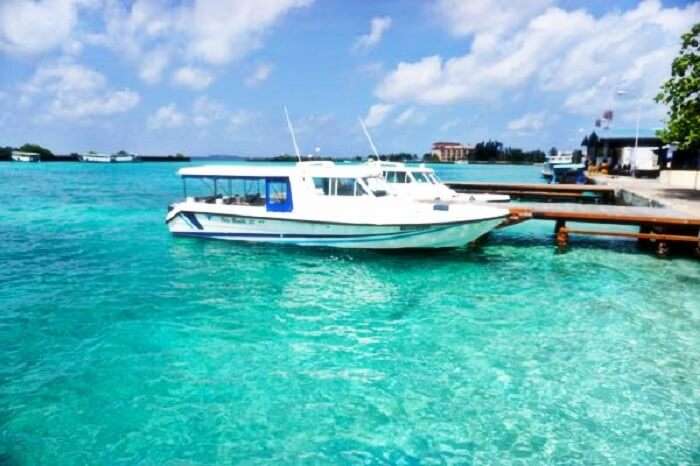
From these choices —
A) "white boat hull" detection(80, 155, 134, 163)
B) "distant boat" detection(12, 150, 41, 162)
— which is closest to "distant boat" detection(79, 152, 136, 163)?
"white boat hull" detection(80, 155, 134, 163)

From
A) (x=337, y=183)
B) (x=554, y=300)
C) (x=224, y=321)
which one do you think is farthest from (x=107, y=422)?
(x=337, y=183)

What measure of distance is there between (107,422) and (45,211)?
92.6ft

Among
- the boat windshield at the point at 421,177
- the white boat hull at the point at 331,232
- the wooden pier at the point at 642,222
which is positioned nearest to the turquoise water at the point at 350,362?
the white boat hull at the point at 331,232

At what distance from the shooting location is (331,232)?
16.8m

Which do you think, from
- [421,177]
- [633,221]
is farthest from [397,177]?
[633,221]

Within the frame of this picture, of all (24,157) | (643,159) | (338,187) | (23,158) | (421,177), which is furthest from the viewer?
(23,158)

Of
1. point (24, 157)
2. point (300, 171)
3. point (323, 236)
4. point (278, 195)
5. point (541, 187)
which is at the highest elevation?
point (24, 157)

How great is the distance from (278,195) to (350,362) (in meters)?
10.1

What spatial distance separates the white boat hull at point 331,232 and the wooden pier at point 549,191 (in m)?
16.7

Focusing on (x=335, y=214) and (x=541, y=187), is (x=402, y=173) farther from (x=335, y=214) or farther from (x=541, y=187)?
(x=541, y=187)

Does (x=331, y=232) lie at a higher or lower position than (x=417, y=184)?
lower

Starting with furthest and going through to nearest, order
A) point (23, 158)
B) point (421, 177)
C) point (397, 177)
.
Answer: point (23, 158) → point (421, 177) → point (397, 177)

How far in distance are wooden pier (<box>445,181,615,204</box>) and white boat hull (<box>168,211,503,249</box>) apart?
16722 mm

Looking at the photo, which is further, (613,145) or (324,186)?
(613,145)
